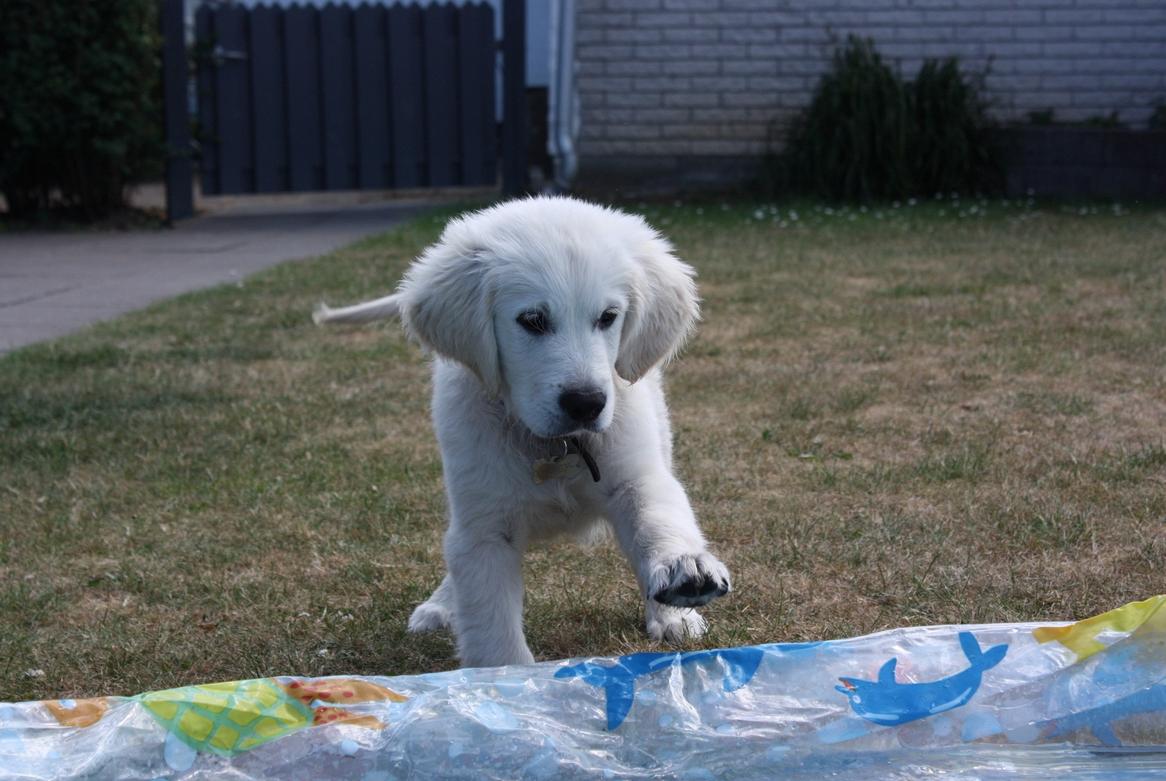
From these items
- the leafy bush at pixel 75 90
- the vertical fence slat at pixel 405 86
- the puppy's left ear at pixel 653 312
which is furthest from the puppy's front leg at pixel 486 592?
the vertical fence slat at pixel 405 86

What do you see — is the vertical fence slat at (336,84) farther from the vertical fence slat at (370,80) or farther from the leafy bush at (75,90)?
the leafy bush at (75,90)

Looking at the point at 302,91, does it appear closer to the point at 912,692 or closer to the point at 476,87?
the point at 476,87

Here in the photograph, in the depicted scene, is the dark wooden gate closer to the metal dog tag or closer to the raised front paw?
the metal dog tag

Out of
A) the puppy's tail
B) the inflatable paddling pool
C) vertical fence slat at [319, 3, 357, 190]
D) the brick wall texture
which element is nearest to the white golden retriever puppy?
the inflatable paddling pool

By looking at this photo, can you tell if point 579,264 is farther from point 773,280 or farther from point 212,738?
point 773,280

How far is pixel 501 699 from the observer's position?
244 centimetres

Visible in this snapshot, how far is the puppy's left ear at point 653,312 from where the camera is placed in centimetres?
310

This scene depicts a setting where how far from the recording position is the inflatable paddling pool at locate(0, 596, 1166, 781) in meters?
2.28

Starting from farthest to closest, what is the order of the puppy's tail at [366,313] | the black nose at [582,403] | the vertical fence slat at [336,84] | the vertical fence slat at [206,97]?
the vertical fence slat at [336,84] → the vertical fence slat at [206,97] → the puppy's tail at [366,313] → the black nose at [582,403]

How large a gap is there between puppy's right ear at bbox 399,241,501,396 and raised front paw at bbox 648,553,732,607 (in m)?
0.67

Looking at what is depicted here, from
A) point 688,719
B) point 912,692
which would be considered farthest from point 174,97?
point 912,692

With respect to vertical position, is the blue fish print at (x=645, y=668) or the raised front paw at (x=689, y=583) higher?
the raised front paw at (x=689, y=583)

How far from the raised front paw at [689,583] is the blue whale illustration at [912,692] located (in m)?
0.29

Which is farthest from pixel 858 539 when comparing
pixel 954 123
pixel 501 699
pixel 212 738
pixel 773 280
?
pixel 954 123
